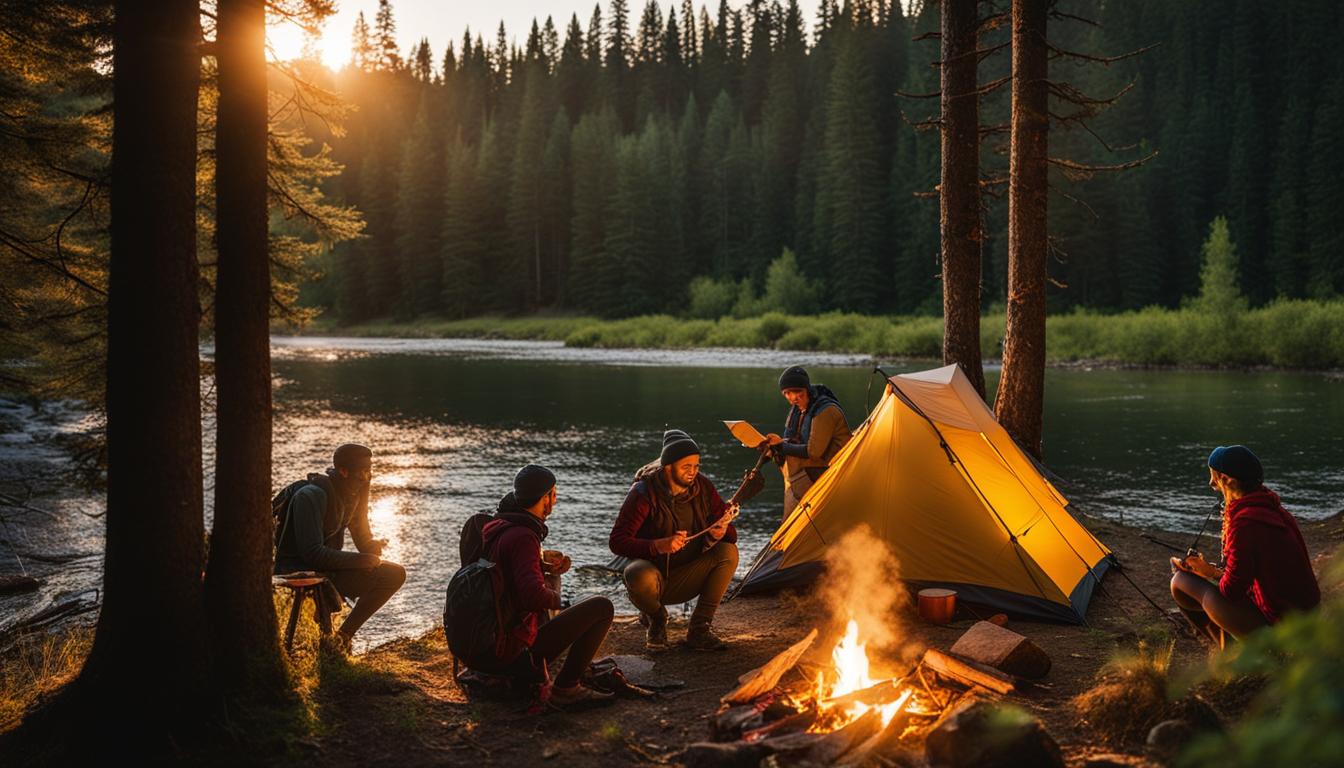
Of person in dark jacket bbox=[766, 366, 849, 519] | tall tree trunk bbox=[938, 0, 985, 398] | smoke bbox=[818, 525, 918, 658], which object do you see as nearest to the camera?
smoke bbox=[818, 525, 918, 658]

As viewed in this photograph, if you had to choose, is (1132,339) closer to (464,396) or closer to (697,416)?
(697,416)

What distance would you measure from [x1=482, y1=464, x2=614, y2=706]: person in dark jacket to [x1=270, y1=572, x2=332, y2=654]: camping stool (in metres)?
1.52

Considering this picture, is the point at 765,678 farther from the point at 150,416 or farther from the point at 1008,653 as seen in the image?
the point at 150,416

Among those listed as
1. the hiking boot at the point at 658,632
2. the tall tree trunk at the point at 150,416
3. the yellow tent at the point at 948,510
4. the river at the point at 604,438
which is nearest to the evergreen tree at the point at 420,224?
the river at the point at 604,438

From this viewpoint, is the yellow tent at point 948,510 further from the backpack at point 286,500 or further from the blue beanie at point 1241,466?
the backpack at point 286,500

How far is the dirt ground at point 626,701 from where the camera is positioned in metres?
5.15

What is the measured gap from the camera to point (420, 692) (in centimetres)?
615

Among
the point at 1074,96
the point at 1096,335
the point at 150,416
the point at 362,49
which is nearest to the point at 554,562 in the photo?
the point at 150,416

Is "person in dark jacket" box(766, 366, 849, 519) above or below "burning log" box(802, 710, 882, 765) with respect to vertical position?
above

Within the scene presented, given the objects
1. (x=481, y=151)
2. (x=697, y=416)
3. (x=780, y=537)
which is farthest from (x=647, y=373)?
(x=481, y=151)

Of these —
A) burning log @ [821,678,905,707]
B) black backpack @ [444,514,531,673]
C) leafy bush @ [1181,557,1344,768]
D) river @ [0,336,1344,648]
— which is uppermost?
leafy bush @ [1181,557,1344,768]

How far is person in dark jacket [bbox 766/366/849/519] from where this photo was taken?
30.1 ft

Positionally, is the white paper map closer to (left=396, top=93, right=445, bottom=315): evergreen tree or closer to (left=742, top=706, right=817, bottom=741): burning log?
(left=742, top=706, right=817, bottom=741): burning log

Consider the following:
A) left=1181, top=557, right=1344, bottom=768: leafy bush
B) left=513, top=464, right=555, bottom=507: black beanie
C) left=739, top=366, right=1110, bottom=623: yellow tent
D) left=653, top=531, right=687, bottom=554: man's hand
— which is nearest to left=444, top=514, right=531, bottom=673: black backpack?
Result: left=513, top=464, right=555, bottom=507: black beanie
